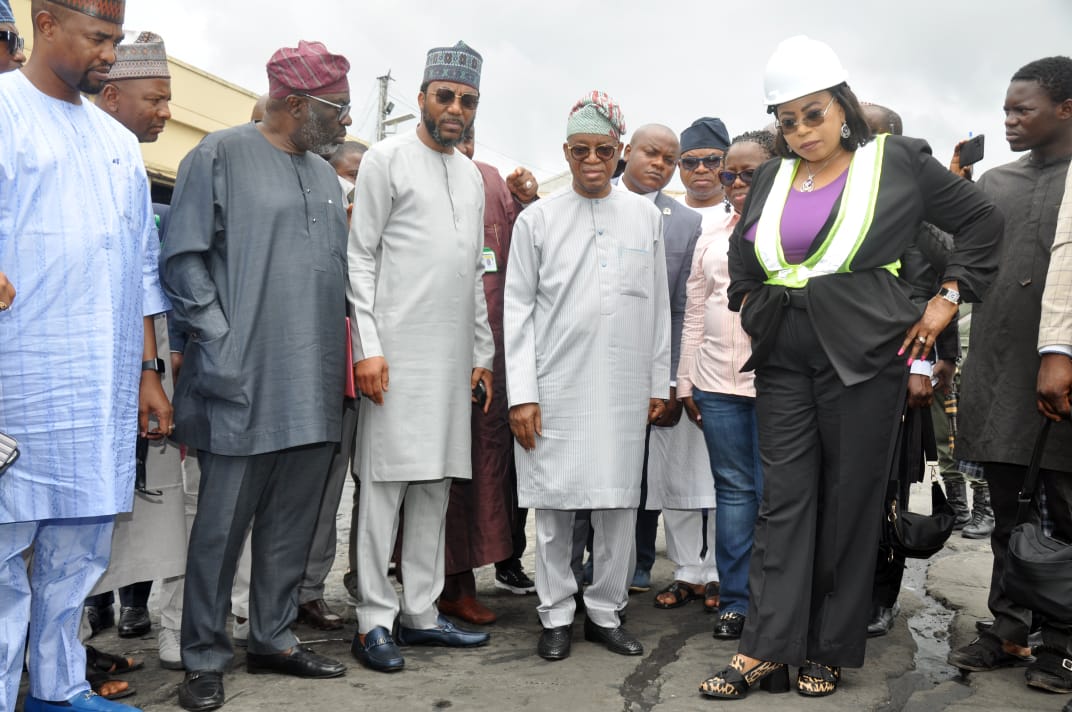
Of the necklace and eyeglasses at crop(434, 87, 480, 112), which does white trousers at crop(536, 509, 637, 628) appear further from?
eyeglasses at crop(434, 87, 480, 112)

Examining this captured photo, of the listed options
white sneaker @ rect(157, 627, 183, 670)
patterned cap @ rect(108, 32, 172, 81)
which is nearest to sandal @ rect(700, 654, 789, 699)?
white sneaker @ rect(157, 627, 183, 670)

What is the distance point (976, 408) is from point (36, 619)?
3.48 m

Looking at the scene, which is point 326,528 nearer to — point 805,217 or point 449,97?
point 449,97

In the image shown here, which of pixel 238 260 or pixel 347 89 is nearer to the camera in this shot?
pixel 238 260

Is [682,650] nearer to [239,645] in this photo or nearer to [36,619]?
[239,645]

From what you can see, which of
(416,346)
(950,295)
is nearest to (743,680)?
(950,295)

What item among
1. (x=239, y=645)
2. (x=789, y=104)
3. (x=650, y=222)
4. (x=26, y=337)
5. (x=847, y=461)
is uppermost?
(x=789, y=104)

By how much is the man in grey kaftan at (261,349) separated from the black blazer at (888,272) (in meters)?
1.56

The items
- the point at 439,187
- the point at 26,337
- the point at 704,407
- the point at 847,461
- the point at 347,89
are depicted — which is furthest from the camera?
the point at 704,407

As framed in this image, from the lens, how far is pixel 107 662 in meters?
3.46

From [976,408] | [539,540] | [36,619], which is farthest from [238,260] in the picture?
[976,408]

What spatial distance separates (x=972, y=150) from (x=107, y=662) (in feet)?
12.5

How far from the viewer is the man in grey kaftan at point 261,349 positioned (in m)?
3.25

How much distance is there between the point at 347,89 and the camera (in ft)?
11.9
